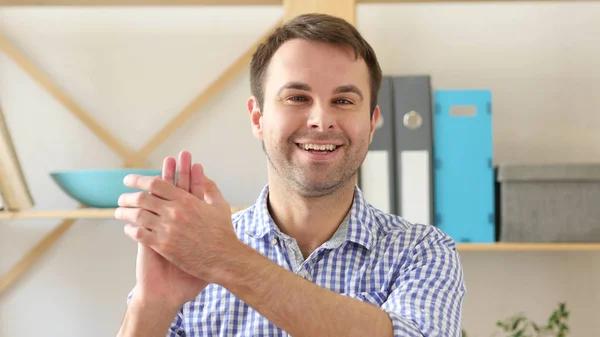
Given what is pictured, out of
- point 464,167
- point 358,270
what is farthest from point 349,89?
point 464,167

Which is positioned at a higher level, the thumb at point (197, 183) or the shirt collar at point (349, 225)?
the thumb at point (197, 183)

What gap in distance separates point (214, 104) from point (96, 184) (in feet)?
1.40

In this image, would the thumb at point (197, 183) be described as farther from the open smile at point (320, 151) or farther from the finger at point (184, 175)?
the open smile at point (320, 151)

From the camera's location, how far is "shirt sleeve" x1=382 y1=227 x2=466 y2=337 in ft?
3.05

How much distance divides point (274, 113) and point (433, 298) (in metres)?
0.37

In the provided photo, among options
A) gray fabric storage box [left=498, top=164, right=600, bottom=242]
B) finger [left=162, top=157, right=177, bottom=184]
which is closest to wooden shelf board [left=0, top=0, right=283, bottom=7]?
gray fabric storage box [left=498, top=164, right=600, bottom=242]

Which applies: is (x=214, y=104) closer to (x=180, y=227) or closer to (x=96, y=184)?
(x=96, y=184)

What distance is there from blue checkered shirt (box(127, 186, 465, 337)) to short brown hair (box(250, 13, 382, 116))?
0.21 metres

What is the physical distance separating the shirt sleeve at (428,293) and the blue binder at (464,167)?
50cm

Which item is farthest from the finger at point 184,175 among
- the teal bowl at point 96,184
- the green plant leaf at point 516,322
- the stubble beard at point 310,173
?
the green plant leaf at point 516,322

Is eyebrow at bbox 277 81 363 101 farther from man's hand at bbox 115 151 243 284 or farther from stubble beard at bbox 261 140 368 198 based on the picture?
man's hand at bbox 115 151 243 284

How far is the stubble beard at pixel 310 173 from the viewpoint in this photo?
1077 millimetres

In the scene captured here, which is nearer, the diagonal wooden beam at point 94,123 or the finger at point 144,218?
the finger at point 144,218

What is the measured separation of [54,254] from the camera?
1.88 meters
